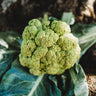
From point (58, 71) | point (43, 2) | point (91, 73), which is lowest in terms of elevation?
point (91, 73)

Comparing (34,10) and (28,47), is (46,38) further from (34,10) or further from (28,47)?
(34,10)

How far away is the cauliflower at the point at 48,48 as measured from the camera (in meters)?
1.62

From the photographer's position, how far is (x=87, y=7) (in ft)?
7.95

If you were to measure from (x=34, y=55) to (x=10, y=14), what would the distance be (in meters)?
1.14

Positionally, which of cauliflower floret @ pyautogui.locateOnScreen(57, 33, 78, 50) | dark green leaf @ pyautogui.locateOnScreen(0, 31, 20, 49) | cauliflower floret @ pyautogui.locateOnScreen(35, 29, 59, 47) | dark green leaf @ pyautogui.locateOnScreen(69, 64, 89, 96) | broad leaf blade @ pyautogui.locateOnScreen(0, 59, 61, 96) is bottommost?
dark green leaf @ pyautogui.locateOnScreen(69, 64, 89, 96)

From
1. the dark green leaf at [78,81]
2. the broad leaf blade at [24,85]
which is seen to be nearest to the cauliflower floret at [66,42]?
the dark green leaf at [78,81]

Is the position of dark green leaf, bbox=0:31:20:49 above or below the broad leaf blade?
above

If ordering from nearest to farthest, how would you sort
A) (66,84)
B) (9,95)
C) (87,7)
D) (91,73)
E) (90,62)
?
(9,95)
(66,84)
(91,73)
(90,62)
(87,7)

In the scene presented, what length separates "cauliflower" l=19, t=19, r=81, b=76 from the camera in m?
1.62

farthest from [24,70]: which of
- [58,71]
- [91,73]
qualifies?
[91,73]

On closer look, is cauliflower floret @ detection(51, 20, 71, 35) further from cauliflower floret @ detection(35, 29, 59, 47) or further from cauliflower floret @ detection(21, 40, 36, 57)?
cauliflower floret @ detection(21, 40, 36, 57)

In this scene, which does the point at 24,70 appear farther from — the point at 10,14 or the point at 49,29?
the point at 10,14

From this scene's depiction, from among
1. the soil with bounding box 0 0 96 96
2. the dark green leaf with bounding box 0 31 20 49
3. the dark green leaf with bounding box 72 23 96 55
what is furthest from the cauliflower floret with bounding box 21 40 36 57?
the soil with bounding box 0 0 96 96

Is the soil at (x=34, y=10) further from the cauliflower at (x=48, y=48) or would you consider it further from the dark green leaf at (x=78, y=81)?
the dark green leaf at (x=78, y=81)
